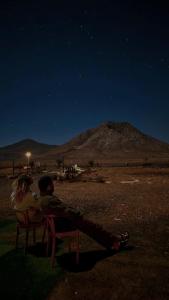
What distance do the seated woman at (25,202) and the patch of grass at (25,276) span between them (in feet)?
2.90

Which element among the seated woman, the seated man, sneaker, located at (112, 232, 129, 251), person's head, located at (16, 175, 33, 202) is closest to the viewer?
the seated man

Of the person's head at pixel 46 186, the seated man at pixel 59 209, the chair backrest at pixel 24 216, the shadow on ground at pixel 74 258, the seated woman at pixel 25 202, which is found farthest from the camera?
the seated woman at pixel 25 202

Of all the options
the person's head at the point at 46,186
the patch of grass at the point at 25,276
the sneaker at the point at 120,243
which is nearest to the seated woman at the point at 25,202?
the person's head at the point at 46,186

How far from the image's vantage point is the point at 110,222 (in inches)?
420

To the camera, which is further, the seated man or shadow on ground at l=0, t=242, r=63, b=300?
the seated man

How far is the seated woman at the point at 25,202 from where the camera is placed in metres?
7.00

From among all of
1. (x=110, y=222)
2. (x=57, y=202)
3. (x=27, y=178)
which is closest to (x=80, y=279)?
(x=57, y=202)

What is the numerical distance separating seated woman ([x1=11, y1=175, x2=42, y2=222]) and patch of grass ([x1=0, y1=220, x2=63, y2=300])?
0.88 meters

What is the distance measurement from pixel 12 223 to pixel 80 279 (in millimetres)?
5440

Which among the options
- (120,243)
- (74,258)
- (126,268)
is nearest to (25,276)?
(74,258)

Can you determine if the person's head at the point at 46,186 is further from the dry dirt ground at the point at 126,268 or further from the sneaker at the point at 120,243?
the sneaker at the point at 120,243

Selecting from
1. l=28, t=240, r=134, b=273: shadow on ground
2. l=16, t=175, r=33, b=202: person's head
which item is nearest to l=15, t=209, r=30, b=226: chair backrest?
l=16, t=175, r=33, b=202: person's head

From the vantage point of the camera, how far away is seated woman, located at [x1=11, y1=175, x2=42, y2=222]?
7.00m

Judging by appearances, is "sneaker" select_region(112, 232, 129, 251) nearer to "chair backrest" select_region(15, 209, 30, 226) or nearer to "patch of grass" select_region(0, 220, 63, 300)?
"patch of grass" select_region(0, 220, 63, 300)
